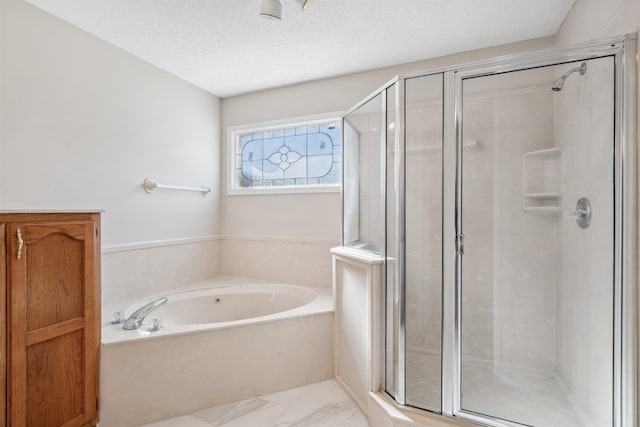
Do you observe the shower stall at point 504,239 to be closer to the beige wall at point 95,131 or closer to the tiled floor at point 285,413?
the tiled floor at point 285,413

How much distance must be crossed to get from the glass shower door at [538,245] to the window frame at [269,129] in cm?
135

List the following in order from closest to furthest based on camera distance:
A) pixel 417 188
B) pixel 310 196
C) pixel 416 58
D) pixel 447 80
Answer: pixel 447 80
pixel 417 188
pixel 416 58
pixel 310 196

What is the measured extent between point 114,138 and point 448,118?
2269 millimetres

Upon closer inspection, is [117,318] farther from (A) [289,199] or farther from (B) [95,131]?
(A) [289,199]

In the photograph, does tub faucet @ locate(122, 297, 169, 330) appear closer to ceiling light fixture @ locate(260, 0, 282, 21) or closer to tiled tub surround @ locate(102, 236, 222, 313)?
tiled tub surround @ locate(102, 236, 222, 313)

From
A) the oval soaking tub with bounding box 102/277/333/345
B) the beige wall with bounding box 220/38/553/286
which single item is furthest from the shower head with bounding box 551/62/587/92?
the oval soaking tub with bounding box 102/277/333/345

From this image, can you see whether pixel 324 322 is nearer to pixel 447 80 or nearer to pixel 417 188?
pixel 417 188

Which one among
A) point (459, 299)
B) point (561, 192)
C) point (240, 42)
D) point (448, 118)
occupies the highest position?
point (240, 42)

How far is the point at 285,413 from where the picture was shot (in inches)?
74.9

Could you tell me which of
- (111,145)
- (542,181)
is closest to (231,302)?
(111,145)

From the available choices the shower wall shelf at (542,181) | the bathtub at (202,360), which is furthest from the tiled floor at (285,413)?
the shower wall shelf at (542,181)

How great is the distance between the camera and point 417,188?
5.54ft

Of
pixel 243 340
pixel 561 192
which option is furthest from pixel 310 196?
pixel 561 192

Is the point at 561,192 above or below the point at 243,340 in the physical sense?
above
